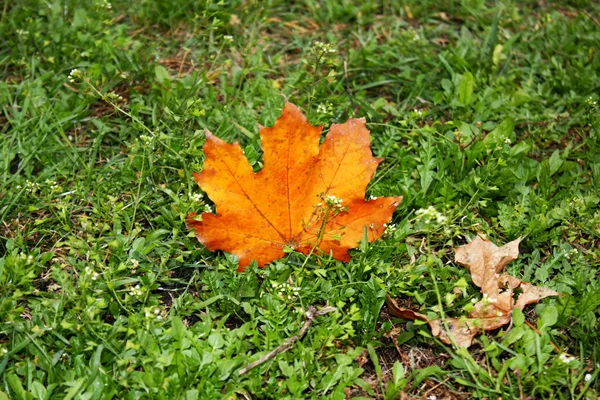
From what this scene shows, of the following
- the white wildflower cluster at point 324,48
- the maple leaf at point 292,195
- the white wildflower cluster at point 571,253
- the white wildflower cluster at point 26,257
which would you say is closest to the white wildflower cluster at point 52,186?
the white wildflower cluster at point 26,257

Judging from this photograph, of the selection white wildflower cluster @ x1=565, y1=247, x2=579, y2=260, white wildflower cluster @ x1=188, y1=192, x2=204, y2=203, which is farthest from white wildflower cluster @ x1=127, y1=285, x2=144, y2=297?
white wildflower cluster @ x1=565, y1=247, x2=579, y2=260

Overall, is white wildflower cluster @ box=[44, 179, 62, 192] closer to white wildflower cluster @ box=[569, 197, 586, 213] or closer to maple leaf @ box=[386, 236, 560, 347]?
maple leaf @ box=[386, 236, 560, 347]

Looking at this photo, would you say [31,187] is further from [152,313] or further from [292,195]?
[292,195]

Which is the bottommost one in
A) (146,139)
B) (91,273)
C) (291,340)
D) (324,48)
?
(291,340)

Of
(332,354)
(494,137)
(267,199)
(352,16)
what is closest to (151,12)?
(352,16)

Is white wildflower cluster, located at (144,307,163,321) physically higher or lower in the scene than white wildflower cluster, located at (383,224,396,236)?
lower

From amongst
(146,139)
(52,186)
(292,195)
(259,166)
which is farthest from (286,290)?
(52,186)
